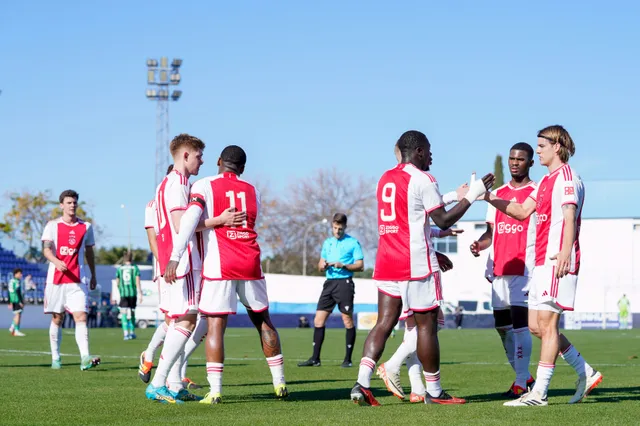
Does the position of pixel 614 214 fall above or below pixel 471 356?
above

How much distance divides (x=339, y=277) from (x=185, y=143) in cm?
632

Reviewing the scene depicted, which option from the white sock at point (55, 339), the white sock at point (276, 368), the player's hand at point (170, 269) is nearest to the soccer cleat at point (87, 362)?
the white sock at point (55, 339)

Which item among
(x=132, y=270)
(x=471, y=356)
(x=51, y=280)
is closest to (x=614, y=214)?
(x=132, y=270)

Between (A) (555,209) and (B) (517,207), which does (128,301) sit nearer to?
(B) (517,207)

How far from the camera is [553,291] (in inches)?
314

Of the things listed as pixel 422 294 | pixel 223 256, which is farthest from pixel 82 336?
pixel 422 294

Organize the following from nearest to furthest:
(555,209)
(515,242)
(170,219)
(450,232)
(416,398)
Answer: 1. (555,209)
2. (416,398)
3. (170,219)
4. (450,232)
5. (515,242)

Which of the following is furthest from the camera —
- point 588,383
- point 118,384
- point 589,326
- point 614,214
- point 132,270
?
point 614,214

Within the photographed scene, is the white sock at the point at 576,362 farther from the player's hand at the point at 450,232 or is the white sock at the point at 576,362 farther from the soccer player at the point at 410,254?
the player's hand at the point at 450,232

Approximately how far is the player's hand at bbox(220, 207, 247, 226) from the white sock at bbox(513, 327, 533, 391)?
3222mm

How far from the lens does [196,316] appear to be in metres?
8.82

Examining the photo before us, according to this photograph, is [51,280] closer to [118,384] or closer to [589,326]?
[118,384]

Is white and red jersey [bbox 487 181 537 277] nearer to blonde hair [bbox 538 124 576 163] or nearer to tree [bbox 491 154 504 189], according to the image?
blonde hair [bbox 538 124 576 163]

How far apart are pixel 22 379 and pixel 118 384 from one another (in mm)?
1446
